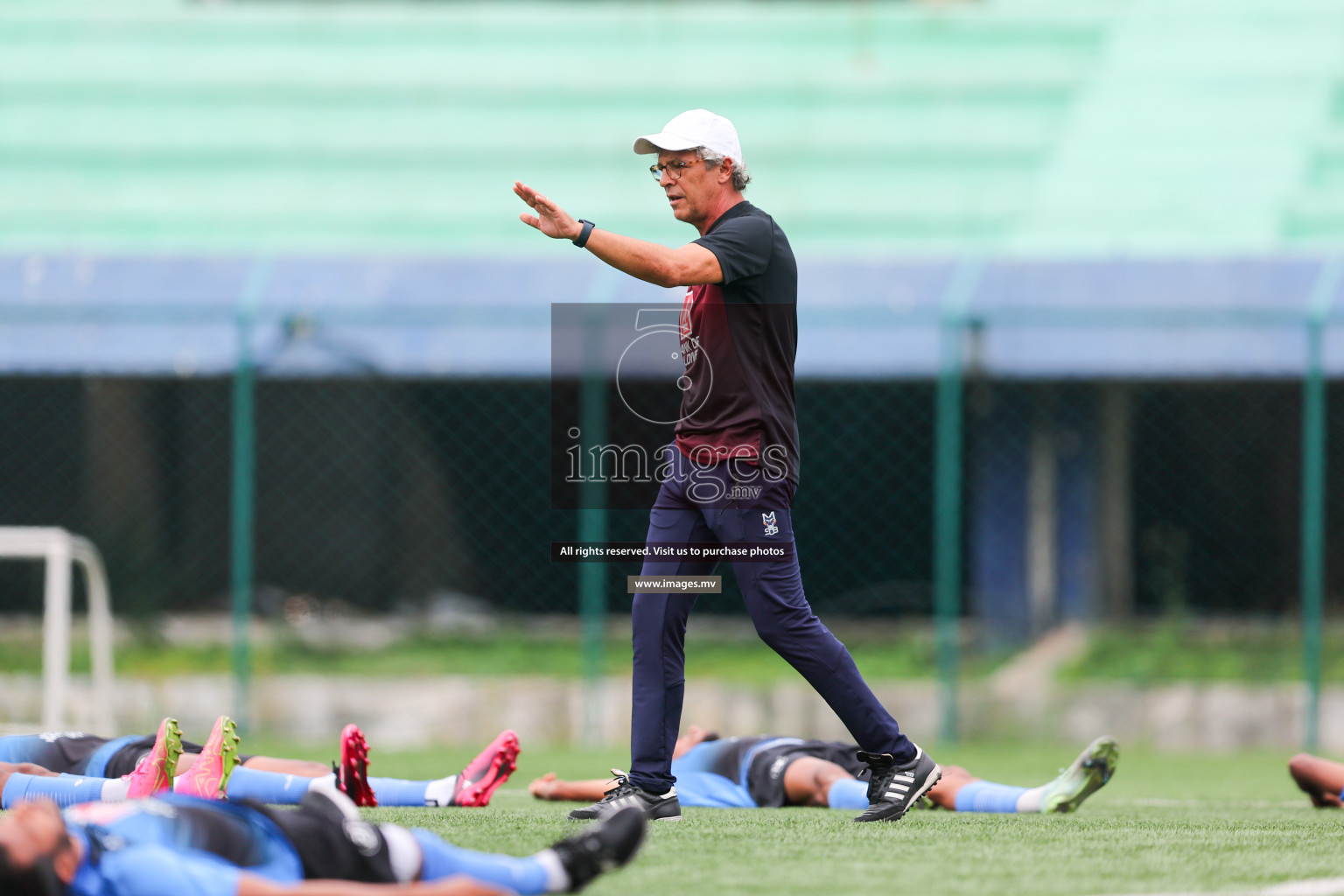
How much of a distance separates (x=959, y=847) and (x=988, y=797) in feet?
2.71

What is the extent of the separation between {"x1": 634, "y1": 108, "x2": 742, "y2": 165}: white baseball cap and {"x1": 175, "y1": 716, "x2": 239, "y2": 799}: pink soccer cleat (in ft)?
6.00

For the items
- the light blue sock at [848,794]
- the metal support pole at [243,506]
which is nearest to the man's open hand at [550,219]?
the light blue sock at [848,794]

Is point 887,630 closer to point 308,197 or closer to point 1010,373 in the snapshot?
point 1010,373

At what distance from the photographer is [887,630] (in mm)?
9109

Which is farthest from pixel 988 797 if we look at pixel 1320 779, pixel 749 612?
pixel 1320 779

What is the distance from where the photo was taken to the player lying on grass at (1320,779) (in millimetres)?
4395

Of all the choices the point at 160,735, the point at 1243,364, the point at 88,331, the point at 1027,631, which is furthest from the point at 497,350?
the point at 160,735

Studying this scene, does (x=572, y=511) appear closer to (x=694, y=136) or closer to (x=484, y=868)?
(x=694, y=136)

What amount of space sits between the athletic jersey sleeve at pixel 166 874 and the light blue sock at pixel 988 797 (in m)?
2.37

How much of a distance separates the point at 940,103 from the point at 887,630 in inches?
171

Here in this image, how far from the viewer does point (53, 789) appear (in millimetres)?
3809

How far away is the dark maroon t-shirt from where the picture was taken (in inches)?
147

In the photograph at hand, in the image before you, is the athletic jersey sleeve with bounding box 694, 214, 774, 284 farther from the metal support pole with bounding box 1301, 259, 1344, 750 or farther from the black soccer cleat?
the metal support pole with bounding box 1301, 259, 1344, 750

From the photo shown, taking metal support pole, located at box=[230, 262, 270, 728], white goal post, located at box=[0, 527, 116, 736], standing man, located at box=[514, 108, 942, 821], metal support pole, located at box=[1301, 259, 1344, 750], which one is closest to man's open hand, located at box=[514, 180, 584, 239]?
standing man, located at box=[514, 108, 942, 821]
